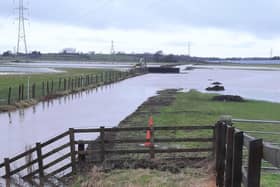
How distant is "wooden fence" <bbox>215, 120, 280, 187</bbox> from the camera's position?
3852 mm

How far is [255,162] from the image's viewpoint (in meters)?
4.00

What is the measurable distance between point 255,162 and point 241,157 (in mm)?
1179

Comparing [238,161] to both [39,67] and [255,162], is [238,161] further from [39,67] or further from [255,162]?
[39,67]

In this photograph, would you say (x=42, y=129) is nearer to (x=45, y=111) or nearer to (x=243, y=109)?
(x=45, y=111)

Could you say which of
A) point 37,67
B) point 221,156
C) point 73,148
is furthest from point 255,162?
point 37,67

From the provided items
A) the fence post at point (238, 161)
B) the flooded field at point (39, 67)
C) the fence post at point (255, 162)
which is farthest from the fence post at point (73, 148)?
the flooded field at point (39, 67)

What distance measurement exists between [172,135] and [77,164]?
6.09m

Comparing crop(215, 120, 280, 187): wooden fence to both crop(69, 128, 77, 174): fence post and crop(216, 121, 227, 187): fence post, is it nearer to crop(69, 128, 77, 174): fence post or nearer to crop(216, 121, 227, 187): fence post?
crop(216, 121, 227, 187): fence post

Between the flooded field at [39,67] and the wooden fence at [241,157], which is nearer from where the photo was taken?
the wooden fence at [241,157]

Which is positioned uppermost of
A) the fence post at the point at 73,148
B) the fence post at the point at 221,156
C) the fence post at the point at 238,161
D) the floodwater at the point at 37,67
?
the fence post at the point at 238,161

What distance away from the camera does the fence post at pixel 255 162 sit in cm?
399

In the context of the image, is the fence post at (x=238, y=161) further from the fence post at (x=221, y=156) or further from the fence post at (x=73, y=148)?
the fence post at (x=73, y=148)

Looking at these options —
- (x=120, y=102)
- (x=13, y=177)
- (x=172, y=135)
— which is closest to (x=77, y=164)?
(x=13, y=177)

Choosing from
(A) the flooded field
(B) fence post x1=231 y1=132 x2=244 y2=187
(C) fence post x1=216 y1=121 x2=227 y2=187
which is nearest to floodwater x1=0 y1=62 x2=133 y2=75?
(A) the flooded field
